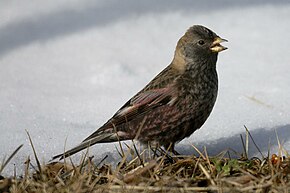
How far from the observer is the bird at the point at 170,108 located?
5.64 metres

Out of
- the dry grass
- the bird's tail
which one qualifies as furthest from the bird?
the dry grass

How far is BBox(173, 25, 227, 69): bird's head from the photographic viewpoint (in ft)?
19.8

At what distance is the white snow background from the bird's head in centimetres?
54

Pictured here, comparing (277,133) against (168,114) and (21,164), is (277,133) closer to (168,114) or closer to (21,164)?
(168,114)

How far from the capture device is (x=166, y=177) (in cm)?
409

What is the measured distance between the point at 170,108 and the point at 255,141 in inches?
27.1

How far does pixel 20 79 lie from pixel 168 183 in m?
3.34

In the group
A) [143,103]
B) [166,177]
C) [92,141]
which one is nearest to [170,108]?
[143,103]

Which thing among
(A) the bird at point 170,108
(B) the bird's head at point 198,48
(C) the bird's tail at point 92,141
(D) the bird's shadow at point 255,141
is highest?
(B) the bird's head at point 198,48

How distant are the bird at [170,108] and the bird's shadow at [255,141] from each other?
0.62 ft

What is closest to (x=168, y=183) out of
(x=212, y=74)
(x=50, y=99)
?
(x=212, y=74)

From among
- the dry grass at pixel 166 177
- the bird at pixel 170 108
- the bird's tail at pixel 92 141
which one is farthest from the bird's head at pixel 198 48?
the dry grass at pixel 166 177

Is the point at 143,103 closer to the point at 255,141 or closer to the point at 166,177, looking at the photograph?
the point at 255,141

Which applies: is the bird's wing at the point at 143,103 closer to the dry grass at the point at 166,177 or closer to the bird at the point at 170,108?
the bird at the point at 170,108
